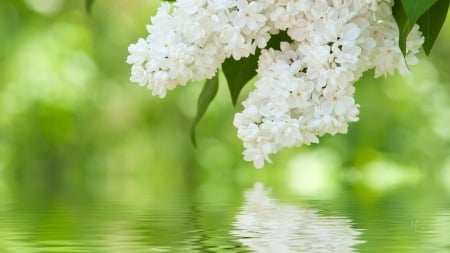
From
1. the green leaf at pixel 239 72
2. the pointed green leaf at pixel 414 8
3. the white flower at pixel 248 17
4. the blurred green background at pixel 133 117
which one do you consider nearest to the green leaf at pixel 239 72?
the green leaf at pixel 239 72

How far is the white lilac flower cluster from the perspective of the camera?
1107 millimetres

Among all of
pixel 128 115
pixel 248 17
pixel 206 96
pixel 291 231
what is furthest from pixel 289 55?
pixel 128 115

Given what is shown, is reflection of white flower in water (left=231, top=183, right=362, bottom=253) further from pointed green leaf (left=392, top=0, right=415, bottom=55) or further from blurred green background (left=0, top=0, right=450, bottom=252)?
blurred green background (left=0, top=0, right=450, bottom=252)

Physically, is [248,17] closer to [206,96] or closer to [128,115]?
[206,96]

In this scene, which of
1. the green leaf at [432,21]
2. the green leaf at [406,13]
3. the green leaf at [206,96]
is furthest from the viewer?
the green leaf at [206,96]

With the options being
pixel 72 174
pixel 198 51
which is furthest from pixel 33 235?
pixel 72 174

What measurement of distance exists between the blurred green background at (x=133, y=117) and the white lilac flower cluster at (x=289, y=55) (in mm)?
2849

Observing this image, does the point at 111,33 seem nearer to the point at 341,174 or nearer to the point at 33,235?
the point at 341,174

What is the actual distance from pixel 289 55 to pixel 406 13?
0.45 ft

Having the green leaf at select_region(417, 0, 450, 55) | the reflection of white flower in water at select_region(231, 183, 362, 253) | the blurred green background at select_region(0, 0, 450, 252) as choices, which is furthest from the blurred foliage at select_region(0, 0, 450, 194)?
→ the green leaf at select_region(417, 0, 450, 55)

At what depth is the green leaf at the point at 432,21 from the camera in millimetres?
1166

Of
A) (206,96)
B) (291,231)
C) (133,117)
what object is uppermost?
(133,117)

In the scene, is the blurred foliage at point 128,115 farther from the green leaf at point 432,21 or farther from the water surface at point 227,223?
the green leaf at point 432,21

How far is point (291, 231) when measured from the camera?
155cm
